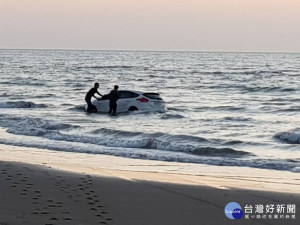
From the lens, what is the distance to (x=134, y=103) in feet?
93.7

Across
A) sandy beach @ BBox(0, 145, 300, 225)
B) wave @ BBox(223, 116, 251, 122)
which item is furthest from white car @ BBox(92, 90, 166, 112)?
sandy beach @ BBox(0, 145, 300, 225)

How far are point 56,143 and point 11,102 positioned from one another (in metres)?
19.2

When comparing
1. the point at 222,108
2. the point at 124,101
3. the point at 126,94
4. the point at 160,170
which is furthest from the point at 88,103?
the point at 160,170

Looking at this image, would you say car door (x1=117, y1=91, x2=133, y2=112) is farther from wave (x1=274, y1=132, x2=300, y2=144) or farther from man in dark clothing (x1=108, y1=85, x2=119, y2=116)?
wave (x1=274, y1=132, x2=300, y2=144)

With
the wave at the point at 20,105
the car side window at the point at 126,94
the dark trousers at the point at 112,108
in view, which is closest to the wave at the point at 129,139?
the dark trousers at the point at 112,108

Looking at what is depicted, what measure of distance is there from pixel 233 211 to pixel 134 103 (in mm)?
20213

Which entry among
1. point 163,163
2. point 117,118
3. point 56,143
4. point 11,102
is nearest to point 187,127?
point 117,118

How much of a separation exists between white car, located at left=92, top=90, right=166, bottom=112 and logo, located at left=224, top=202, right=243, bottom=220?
64.0 feet

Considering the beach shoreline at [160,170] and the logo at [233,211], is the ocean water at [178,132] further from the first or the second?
the logo at [233,211]

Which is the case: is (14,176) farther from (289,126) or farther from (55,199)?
(289,126)

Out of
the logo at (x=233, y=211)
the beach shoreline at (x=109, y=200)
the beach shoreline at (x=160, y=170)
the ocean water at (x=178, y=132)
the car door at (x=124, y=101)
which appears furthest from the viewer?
the car door at (x=124, y=101)

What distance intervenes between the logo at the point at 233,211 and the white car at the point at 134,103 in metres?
19.5

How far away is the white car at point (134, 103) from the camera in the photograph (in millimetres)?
28438

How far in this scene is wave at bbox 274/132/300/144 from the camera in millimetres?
20031
